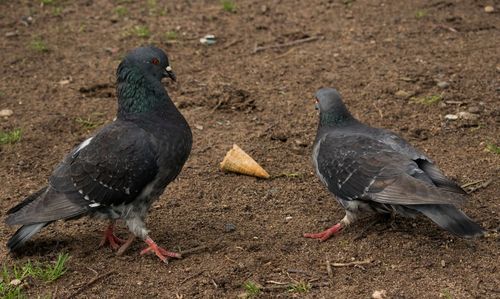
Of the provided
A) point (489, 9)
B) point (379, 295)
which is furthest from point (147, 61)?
point (489, 9)

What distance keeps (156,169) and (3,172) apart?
6.77ft

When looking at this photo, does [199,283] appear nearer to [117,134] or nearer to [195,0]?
[117,134]

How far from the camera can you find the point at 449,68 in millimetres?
7609

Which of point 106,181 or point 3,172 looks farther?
point 3,172

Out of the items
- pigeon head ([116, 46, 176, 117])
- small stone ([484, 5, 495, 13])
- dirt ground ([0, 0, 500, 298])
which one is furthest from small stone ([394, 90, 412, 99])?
pigeon head ([116, 46, 176, 117])

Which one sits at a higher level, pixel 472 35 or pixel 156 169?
pixel 156 169

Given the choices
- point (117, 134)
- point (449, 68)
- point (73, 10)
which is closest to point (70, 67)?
point (73, 10)

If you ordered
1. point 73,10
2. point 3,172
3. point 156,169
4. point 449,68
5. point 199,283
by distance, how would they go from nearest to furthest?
point 199,283
point 156,169
point 3,172
point 449,68
point 73,10

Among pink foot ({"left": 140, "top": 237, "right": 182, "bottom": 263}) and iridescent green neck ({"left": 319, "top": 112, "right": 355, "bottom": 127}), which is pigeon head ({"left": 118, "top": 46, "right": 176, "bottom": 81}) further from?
iridescent green neck ({"left": 319, "top": 112, "right": 355, "bottom": 127})

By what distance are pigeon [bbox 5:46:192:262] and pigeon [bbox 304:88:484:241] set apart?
109cm

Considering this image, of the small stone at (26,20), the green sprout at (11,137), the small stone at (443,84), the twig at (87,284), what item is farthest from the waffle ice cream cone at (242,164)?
the small stone at (26,20)

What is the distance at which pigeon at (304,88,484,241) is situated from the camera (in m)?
4.56

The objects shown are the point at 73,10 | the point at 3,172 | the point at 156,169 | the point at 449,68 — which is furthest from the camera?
the point at 73,10

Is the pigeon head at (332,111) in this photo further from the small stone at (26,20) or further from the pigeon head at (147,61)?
the small stone at (26,20)
